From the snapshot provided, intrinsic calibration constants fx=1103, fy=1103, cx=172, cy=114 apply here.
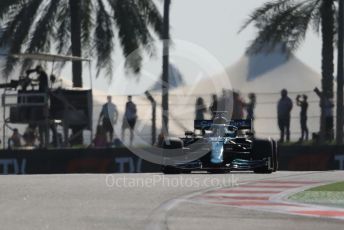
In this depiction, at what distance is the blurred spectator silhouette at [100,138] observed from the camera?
26703mm

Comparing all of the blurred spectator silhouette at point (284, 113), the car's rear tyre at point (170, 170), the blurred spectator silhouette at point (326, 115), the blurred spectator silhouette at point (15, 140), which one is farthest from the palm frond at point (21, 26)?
the car's rear tyre at point (170, 170)

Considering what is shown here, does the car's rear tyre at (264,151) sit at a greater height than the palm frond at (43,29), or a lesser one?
lesser

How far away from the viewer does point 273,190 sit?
1580cm

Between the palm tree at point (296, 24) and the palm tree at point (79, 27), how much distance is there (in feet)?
13.4

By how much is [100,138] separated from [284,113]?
14.8 ft

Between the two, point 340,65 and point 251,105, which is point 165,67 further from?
point 251,105

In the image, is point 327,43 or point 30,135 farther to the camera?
point 327,43

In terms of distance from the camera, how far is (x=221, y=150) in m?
19.9

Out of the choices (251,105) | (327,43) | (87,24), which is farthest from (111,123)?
(87,24)

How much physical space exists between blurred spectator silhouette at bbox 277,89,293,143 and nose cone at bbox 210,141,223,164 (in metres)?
5.71

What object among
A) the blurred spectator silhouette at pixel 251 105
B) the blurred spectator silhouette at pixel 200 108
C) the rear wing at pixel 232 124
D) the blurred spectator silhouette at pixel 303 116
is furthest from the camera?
the blurred spectator silhouette at pixel 303 116

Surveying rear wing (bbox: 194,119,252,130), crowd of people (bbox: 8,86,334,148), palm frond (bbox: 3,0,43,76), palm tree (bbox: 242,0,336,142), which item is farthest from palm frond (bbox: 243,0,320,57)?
rear wing (bbox: 194,119,252,130)

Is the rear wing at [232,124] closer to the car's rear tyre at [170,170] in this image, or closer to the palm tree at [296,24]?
the car's rear tyre at [170,170]

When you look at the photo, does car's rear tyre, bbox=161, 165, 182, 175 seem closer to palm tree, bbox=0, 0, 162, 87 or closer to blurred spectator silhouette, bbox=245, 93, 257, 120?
blurred spectator silhouette, bbox=245, 93, 257, 120
